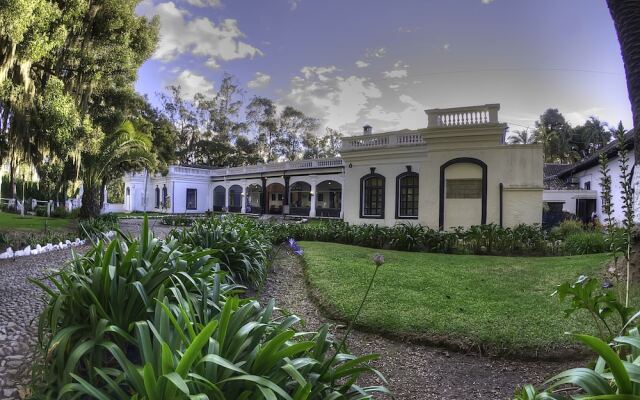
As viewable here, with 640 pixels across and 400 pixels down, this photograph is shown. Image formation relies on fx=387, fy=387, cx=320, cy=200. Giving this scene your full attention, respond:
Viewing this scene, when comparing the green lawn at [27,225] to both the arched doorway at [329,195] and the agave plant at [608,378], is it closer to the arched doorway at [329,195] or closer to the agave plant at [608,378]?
the agave plant at [608,378]

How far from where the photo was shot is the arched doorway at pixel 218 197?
37.5m

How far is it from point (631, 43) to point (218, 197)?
36.6m

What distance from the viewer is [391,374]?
3223 mm

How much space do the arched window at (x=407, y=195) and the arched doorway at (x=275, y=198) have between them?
16.0m

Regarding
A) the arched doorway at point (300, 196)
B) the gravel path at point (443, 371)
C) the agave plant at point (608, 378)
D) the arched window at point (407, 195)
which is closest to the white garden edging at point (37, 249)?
the gravel path at point (443, 371)

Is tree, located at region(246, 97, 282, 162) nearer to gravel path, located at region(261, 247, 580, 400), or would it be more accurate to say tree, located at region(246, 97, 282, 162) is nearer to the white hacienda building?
the white hacienda building

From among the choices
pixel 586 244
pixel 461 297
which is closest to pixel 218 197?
pixel 586 244

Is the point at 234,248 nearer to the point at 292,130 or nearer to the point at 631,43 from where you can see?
the point at 631,43

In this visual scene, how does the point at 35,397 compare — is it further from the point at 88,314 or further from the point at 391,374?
the point at 391,374

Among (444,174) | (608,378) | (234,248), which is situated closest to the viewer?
(608,378)

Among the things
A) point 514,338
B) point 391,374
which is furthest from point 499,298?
point 391,374

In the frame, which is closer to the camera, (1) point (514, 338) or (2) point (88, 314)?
(2) point (88, 314)

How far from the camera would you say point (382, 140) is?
18297 millimetres

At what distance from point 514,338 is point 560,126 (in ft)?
153
